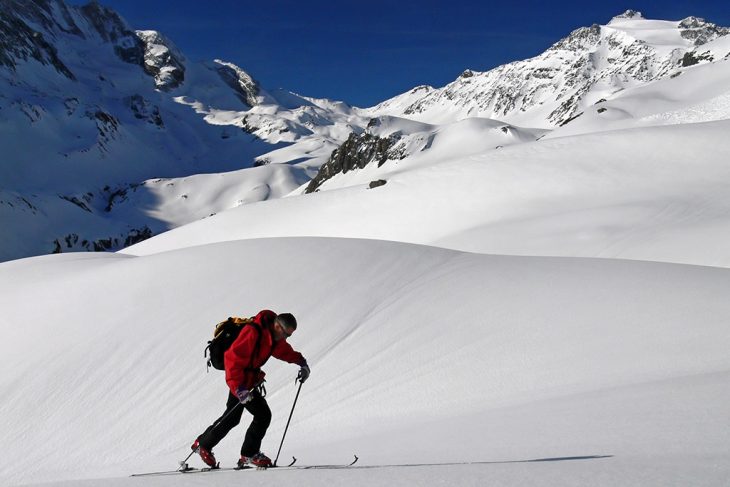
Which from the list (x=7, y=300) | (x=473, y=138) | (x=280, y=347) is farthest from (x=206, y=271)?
(x=473, y=138)

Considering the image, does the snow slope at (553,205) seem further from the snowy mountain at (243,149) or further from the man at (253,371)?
the snowy mountain at (243,149)

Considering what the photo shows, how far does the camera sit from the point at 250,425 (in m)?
5.16

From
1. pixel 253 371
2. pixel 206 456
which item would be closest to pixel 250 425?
pixel 206 456

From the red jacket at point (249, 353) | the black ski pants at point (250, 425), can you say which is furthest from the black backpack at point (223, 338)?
the black ski pants at point (250, 425)

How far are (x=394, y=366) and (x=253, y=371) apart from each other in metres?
3.16

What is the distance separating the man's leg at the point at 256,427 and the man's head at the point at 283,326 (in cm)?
60

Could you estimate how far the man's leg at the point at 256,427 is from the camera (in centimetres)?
506

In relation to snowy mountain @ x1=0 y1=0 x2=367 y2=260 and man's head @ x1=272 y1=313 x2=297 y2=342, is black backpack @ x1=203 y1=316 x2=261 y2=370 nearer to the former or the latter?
man's head @ x1=272 y1=313 x2=297 y2=342

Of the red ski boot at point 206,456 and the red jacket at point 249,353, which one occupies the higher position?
the red jacket at point 249,353

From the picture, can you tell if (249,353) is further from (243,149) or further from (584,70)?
(243,149)

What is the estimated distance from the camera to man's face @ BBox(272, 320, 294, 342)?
4820 millimetres

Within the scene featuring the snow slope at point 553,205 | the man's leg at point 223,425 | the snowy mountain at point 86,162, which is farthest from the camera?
the snowy mountain at point 86,162

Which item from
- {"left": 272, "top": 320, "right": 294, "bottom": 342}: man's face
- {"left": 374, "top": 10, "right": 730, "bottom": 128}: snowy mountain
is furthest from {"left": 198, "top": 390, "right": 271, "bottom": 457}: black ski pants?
{"left": 374, "top": 10, "right": 730, "bottom": 128}: snowy mountain

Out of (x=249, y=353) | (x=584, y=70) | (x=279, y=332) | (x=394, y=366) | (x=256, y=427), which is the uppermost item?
(x=584, y=70)
